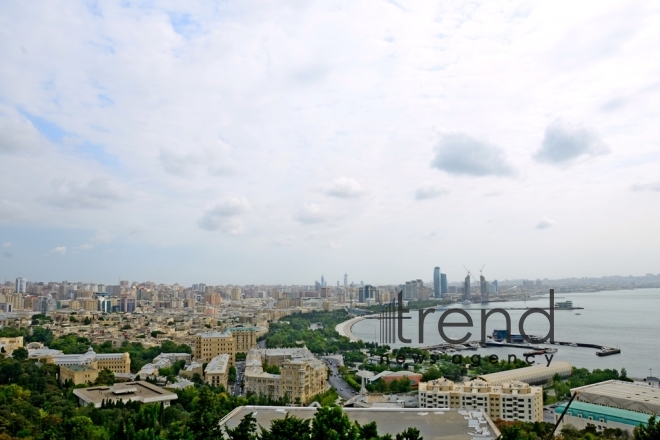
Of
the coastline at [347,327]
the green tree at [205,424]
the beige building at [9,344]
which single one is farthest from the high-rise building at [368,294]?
the green tree at [205,424]

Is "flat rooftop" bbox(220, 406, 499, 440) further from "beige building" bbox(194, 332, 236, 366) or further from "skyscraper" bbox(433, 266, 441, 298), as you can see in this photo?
"skyscraper" bbox(433, 266, 441, 298)

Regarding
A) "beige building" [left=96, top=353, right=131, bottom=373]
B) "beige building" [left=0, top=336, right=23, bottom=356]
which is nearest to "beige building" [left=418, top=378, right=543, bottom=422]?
"beige building" [left=96, top=353, right=131, bottom=373]

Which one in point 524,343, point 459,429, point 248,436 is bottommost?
point 524,343

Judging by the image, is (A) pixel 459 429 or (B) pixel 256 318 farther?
(B) pixel 256 318

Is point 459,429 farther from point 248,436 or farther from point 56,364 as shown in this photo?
point 56,364

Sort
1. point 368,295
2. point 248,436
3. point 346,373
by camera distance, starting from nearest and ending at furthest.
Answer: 1. point 248,436
2. point 346,373
3. point 368,295

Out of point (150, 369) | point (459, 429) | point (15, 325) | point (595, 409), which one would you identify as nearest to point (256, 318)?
point (15, 325)

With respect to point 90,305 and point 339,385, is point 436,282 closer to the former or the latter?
point 90,305

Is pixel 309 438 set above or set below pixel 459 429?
above

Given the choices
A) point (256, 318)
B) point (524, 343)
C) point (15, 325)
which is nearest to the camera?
point (15, 325)
